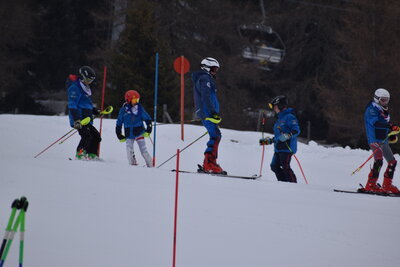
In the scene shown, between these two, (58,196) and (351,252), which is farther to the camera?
(58,196)

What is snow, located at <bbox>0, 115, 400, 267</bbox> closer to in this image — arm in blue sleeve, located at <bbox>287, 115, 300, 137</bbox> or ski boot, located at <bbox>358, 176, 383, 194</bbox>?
ski boot, located at <bbox>358, 176, 383, 194</bbox>

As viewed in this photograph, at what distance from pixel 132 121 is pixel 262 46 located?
24044 millimetres

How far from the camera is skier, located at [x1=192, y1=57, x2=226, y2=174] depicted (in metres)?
10.1

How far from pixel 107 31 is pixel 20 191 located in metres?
29.0

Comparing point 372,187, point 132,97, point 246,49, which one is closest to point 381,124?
point 372,187

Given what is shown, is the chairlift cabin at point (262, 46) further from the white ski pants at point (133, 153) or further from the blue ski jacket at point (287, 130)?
the blue ski jacket at point (287, 130)

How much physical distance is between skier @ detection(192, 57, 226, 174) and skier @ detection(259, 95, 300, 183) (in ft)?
3.41

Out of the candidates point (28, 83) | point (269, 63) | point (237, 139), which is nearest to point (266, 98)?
point (269, 63)

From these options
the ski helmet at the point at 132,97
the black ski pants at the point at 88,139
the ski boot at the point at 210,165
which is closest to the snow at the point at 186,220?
the ski boot at the point at 210,165

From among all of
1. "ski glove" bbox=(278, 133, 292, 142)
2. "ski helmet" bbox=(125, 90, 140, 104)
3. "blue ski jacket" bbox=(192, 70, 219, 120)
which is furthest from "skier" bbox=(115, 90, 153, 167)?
"ski glove" bbox=(278, 133, 292, 142)

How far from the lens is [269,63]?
35.2 metres

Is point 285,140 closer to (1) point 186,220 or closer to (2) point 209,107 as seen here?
(2) point 209,107

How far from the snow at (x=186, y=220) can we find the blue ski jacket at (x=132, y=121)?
2025 millimetres

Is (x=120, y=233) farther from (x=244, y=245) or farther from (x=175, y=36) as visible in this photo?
(x=175, y=36)
